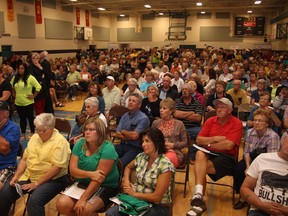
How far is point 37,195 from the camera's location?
2514 millimetres

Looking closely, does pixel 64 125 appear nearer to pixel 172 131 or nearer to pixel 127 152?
pixel 127 152

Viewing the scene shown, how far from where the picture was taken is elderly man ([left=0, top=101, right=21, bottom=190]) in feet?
9.31

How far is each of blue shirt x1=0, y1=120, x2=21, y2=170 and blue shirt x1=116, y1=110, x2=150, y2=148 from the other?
1.28m

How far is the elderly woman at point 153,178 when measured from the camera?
2279 mm

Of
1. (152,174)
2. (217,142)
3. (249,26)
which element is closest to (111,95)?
(217,142)

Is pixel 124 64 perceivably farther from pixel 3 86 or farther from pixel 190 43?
pixel 190 43

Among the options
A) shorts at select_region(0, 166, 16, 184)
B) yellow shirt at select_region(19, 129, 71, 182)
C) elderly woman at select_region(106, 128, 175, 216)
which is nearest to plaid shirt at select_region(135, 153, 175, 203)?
elderly woman at select_region(106, 128, 175, 216)

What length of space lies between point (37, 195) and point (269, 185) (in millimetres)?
2001

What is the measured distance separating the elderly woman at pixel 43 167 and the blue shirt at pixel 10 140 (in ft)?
0.85

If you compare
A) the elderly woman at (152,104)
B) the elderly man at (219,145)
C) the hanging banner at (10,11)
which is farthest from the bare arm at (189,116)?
the hanging banner at (10,11)

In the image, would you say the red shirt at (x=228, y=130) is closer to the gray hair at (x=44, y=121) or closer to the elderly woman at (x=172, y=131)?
the elderly woman at (x=172, y=131)

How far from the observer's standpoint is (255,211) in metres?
2.27

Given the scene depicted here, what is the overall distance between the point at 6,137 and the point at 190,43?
2148 centimetres

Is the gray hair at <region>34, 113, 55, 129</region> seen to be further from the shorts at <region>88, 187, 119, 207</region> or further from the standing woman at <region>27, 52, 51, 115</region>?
the standing woman at <region>27, 52, 51, 115</region>
